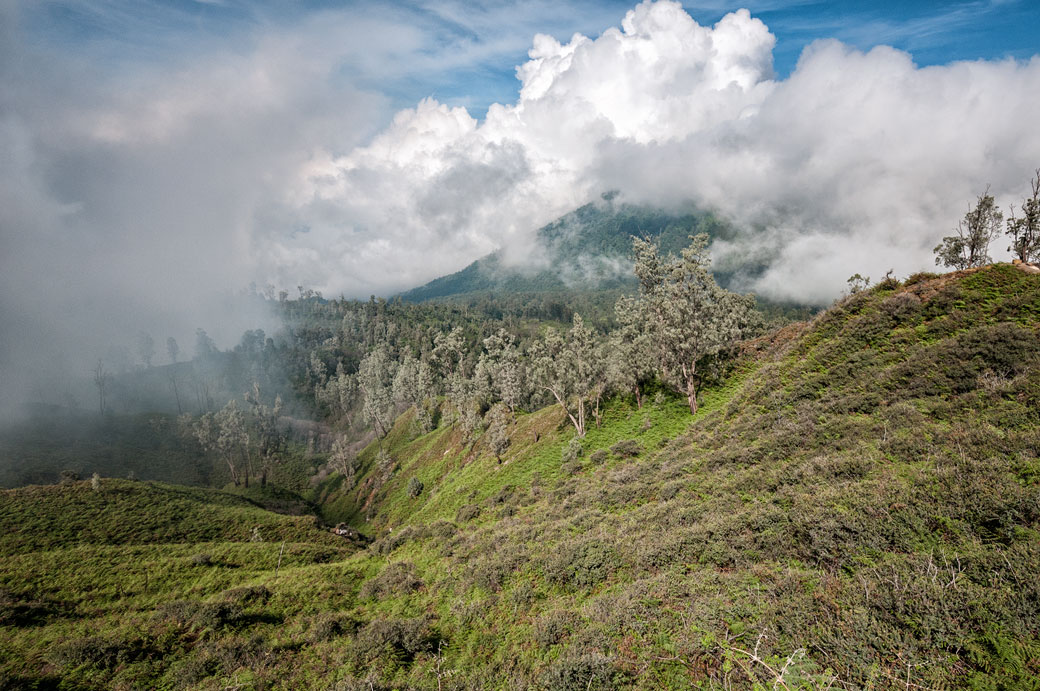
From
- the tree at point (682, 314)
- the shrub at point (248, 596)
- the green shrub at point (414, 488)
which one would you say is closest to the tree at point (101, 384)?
the green shrub at point (414, 488)

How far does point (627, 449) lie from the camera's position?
32.2 meters

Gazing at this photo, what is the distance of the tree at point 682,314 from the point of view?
110ft

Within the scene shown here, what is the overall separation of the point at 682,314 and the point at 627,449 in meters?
13.1

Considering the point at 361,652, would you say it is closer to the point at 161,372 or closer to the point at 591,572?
the point at 591,572

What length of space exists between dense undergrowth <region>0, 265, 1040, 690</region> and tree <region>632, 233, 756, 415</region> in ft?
15.3

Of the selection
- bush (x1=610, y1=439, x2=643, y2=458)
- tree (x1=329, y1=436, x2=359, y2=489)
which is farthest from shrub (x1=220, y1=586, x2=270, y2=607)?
tree (x1=329, y1=436, x2=359, y2=489)

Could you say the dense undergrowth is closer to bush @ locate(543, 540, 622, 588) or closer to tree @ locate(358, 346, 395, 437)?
bush @ locate(543, 540, 622, 588)

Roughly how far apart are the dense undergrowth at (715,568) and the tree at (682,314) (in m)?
4.65

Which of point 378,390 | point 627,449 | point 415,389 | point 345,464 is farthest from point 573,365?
point 378,390

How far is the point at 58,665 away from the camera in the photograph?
15.3 metres

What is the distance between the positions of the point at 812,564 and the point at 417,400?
117 metres

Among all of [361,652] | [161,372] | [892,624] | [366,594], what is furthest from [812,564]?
[161,372]

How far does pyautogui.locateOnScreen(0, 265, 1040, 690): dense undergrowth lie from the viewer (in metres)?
8.56

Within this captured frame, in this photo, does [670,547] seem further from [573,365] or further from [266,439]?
[266,439]
